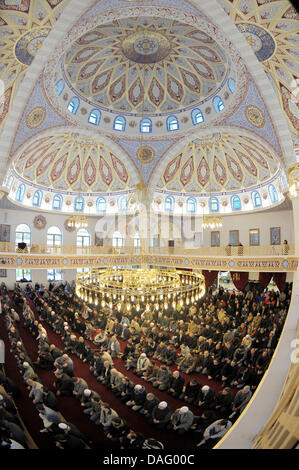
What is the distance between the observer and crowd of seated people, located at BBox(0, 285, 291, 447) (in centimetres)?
545

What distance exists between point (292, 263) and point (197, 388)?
7.52 m

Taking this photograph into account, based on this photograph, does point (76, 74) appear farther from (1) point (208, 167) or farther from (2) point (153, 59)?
(1) point (208, 167)

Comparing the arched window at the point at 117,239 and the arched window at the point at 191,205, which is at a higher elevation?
the arched window at the point at 191,205

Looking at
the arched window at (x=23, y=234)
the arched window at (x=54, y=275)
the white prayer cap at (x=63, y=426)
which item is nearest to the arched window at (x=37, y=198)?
the arched window at (x=23, y=234)

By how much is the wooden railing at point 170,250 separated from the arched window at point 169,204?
4098 millimetres

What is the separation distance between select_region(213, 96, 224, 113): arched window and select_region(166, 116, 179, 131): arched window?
2352 mm

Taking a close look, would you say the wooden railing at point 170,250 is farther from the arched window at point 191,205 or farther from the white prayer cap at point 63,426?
the white prayer cap at point 63,426

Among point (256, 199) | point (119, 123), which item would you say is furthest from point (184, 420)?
point (256, 199)

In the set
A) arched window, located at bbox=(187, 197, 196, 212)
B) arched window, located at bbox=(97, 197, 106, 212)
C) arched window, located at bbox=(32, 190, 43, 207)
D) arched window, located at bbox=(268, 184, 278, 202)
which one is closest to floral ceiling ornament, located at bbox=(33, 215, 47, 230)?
arched window, located at bbox=(32, 190, 43, 207)

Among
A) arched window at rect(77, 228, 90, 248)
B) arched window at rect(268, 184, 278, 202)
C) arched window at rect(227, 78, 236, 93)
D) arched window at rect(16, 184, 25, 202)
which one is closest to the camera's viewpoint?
A: arched window at rect(227, 78, 236, 93)

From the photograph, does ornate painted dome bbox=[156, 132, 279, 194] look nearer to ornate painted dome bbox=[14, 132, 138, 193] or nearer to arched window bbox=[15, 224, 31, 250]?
ornate painted dome bbox=[14, 132, 138, 193]

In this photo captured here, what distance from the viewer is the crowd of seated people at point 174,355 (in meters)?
5.45

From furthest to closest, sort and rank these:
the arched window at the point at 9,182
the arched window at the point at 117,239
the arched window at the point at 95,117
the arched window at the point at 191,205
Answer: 1. the arched window at the point at 117,239
2. the arched window at the point at 191,205
3. the arched window at the point at 9,182
4. the arched window at the point at 95,117

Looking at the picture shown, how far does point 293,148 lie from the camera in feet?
30.8
